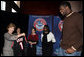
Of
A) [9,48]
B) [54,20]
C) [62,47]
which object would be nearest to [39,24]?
[54,20]

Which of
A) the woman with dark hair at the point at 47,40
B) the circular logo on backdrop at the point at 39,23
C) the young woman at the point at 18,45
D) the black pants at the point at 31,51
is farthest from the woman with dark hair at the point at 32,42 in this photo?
the circular logo on backdrop at the point at 39,23

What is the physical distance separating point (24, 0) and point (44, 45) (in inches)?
127

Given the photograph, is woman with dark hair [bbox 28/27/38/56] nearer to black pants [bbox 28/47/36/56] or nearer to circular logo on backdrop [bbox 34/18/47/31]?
black pants [bbox 28/47/36/56]

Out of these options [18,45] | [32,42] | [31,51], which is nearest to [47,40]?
[32,42]

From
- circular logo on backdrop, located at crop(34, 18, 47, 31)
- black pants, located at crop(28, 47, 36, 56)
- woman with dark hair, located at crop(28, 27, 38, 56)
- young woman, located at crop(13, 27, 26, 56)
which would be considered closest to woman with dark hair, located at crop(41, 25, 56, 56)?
woman with dark hair, located at crop(28, 27, 38, 56)

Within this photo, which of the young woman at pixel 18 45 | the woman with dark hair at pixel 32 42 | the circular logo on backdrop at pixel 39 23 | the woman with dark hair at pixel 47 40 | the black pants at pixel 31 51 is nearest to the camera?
the young woman at pixel 18 45

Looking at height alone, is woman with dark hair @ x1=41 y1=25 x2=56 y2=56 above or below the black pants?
above

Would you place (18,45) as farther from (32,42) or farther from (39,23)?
(39,23)

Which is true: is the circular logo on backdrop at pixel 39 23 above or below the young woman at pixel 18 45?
above

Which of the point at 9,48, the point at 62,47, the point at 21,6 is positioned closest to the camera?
the point at 62,47

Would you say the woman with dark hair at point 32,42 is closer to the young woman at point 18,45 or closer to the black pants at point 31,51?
the black pants at point 31,51

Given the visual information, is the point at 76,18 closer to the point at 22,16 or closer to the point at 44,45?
the point at 44,45

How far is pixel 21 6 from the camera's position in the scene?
26.1ft

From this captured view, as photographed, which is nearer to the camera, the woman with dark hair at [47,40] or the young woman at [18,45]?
the young woman at [18,45]
